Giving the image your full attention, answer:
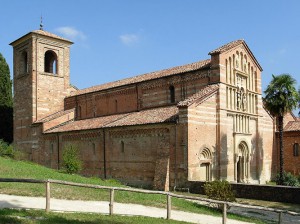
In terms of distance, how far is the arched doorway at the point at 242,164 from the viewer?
2870cm

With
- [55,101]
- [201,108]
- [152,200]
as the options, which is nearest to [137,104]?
[201,108]

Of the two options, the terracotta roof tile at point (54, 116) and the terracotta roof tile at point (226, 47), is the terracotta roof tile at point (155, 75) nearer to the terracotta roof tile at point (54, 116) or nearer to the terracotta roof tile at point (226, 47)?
the terracotta roof tile at point (226, 47)

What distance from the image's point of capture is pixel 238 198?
22.1 metres

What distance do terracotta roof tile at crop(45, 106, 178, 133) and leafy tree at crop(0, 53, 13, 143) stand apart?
12008 mm

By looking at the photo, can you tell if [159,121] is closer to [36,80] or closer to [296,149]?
[296,149]

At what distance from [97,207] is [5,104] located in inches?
1379

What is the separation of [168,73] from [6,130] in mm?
24875

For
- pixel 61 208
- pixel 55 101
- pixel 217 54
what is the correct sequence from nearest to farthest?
pixel 61 208 → pixel 217 54 → pixel 55 101

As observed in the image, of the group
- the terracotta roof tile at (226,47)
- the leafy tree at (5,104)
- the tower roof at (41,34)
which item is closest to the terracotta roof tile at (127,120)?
the terracotta roof tile at (226,47)

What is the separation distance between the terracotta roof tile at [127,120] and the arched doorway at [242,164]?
21.4 ft

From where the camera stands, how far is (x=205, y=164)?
25359mm

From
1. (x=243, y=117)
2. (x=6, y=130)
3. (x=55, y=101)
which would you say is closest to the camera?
(x=243, y=117)

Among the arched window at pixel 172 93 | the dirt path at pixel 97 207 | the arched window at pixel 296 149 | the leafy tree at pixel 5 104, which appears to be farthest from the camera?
the leafy tree at pixel 5 104

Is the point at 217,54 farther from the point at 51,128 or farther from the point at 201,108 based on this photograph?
the point at 51,128
